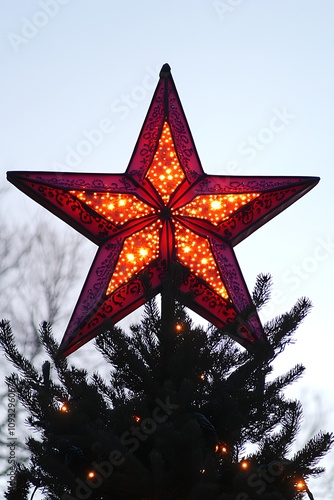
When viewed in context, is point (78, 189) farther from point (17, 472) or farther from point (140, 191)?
point (17, 472)

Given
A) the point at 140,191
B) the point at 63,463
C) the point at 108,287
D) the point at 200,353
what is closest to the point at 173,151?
the point at 140,191

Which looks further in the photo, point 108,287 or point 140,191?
point 140,191

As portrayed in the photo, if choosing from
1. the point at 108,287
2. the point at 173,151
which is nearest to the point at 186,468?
the point at 108,287

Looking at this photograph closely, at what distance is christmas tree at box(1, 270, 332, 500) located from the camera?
97.8 inches

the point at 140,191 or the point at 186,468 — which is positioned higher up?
the point at 140,191

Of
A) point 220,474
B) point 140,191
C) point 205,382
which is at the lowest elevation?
point 220,474

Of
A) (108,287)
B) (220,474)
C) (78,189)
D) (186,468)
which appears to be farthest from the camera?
(78,189)

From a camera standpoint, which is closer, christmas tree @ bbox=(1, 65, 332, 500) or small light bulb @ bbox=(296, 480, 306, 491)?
christmas tree @ bbox=(1, 65, 332, 500)

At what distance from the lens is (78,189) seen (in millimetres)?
4414

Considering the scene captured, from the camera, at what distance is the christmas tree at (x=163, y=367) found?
256 cm

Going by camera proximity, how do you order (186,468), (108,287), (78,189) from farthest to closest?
(78,189) → (108,287) → (186,468)

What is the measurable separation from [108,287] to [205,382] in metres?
1.36

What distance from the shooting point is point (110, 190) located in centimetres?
442

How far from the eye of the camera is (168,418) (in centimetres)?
267
